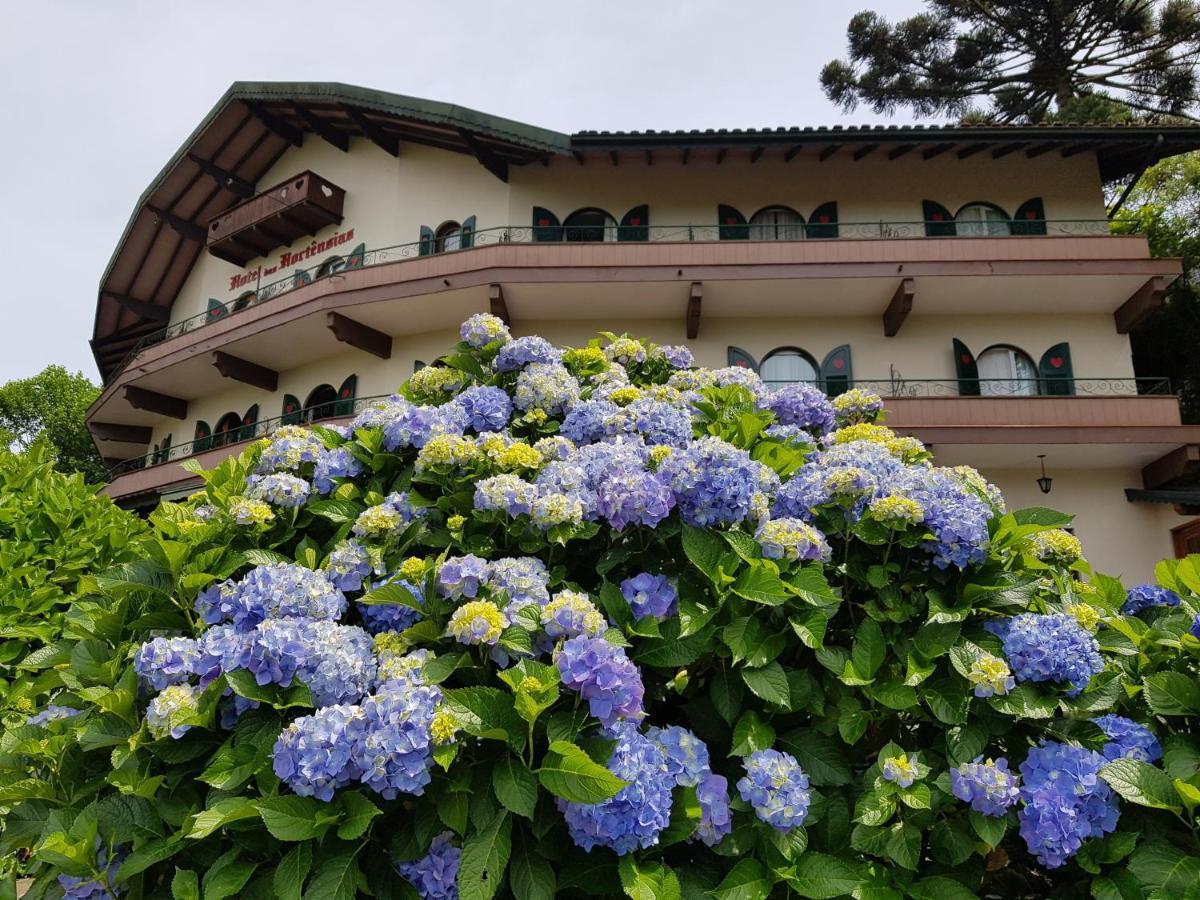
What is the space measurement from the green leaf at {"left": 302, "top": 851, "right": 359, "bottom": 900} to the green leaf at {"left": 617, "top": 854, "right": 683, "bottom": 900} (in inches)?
24.9

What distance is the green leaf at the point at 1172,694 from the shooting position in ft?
6.82

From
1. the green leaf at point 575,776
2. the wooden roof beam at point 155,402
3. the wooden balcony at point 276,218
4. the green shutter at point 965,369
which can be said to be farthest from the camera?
the wooden roof beam at point 155,402

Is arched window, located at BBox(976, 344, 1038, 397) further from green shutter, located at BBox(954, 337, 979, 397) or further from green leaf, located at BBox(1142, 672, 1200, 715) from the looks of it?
green leaf, located at BBox(1142, 672, 1200, 715)

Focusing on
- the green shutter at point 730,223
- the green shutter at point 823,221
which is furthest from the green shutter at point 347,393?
the green shutter at point 823,221

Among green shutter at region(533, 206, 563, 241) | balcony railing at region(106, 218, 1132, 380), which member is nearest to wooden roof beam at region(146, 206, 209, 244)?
balcony railing at region(106, 218, 1132, 380)

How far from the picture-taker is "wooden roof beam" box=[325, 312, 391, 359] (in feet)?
52.9

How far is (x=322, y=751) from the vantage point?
1762 mm

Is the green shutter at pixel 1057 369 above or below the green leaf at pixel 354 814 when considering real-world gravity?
above

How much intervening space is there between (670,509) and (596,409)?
27.3 inches

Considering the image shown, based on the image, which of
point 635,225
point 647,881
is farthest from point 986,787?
point 635,225

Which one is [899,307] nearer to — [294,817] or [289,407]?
[289,407]

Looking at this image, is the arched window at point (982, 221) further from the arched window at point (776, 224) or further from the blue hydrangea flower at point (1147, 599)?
the blue hydrangea flower at point (1147, 599)

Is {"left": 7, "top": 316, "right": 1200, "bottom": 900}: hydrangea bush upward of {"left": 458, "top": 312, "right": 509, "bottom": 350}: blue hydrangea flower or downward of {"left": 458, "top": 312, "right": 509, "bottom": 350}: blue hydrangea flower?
downward

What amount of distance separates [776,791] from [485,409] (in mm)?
1723
